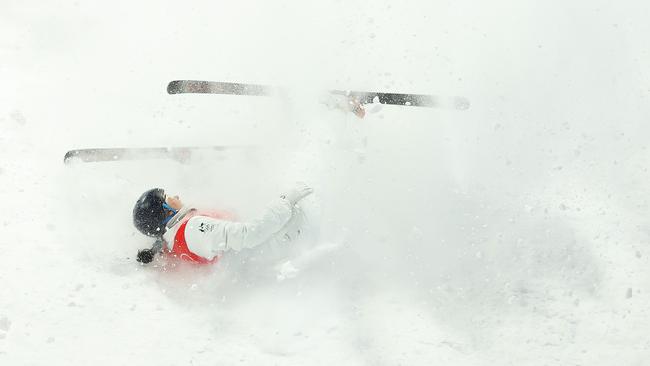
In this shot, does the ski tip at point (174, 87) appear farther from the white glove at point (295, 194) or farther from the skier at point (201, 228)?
the white glove at point (295, 194)

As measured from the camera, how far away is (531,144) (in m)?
7.19

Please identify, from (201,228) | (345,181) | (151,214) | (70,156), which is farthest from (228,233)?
(70,156)

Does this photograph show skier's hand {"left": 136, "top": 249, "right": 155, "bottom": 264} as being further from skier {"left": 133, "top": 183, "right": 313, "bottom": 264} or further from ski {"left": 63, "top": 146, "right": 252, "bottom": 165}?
ski {"left": 63, "top": 146, "right": 252, "bottom": 165}

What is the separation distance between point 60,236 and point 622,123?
6956 millimetres

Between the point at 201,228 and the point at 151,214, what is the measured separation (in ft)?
1.82

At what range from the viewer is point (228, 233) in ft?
17.5

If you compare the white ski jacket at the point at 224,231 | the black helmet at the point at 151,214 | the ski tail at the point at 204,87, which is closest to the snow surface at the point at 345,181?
the white ski jacket at the point at 224,231

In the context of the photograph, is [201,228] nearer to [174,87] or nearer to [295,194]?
[295,194]

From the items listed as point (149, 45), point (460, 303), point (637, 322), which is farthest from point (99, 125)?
point (637, 322)

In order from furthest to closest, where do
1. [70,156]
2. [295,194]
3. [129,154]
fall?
[129,154]
[70,156]
[295,194]

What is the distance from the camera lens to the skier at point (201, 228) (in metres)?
5.35

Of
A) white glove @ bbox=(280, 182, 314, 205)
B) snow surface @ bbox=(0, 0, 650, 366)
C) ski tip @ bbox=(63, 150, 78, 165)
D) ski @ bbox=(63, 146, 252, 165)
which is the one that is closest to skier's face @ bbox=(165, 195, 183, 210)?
snow surface @ bbox=(0, 0, 650, 366)

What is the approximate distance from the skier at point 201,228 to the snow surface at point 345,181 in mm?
282

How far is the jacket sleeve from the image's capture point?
533 cm
